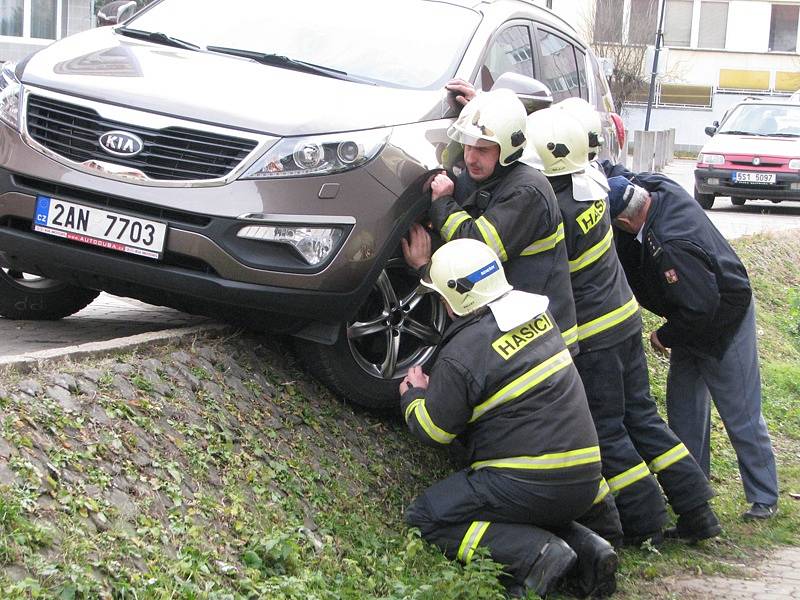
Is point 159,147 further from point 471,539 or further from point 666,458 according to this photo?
point 666,458

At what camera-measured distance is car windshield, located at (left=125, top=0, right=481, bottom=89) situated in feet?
19.0

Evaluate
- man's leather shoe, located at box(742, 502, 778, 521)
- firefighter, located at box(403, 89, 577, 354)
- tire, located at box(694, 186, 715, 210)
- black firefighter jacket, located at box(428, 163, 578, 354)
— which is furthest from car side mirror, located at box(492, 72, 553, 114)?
tire, located at box(694, 186, 715, 210)

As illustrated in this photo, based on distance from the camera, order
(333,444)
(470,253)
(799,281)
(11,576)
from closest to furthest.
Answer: (11,576) → (470,253) → (333,444) → (799,281)

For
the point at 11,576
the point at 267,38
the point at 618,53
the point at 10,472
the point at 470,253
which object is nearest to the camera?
the point at 11,576

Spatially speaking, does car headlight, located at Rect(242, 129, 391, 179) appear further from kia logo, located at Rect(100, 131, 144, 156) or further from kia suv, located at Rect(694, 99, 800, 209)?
kia suv, located at Rect(694, 99, 800, 209)

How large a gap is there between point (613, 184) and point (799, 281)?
7.77m

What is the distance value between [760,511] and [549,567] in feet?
6.97

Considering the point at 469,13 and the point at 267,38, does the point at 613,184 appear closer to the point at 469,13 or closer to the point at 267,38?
the point at 469,13

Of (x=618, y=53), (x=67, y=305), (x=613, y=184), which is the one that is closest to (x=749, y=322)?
(x=613, y=184)

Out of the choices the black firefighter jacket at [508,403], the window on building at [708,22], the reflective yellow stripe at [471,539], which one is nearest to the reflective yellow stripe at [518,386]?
the black firefighter jacket at [508,403]

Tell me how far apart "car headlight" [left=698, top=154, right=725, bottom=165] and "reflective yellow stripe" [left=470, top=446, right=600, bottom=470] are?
14625 mm

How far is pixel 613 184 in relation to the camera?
635 cm

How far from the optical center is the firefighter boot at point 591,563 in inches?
201

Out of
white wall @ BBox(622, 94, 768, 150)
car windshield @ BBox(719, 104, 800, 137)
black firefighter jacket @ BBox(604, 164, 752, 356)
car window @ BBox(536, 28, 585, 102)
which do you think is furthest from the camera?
white wall @ BBox(622, 94, 768, 150)
